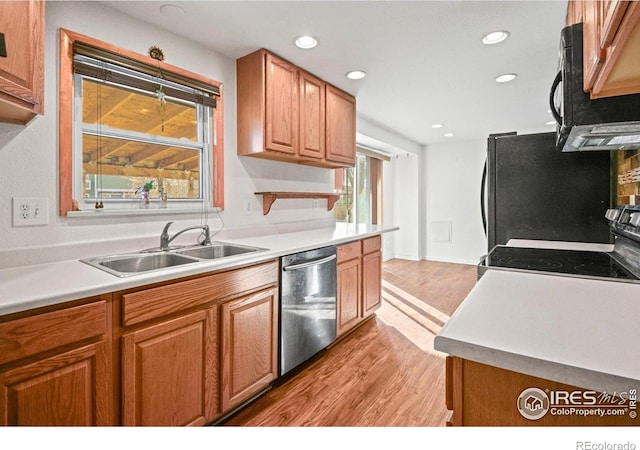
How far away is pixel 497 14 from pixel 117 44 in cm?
228

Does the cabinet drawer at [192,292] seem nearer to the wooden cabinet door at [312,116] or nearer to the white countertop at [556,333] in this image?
the white countertop at [556,333]

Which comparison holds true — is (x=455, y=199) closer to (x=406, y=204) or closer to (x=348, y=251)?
(x=406, y=204)

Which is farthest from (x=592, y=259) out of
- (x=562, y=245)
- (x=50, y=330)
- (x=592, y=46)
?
(x=50, y=330)

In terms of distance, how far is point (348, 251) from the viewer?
274 centimetres

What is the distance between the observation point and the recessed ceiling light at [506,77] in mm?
2906

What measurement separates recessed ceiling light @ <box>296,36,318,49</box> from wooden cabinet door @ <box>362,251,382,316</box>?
5.82 ft

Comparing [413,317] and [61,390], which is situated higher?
[61,390]

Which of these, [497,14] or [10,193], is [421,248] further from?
[10,193]

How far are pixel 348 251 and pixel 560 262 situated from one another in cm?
155

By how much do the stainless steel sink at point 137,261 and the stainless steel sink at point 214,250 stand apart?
85mm

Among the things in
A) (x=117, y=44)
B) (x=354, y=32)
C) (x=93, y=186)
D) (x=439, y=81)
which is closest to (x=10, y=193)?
(x=93, y=186)

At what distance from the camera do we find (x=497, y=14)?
1.99 meters

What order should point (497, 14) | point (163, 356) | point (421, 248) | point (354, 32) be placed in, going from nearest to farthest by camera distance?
1. point (163, 356)
2. point (497, 14)
3. point (354, 32)
4. point (421, 248)

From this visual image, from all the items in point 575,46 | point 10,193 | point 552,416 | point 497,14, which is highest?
point 497,14
